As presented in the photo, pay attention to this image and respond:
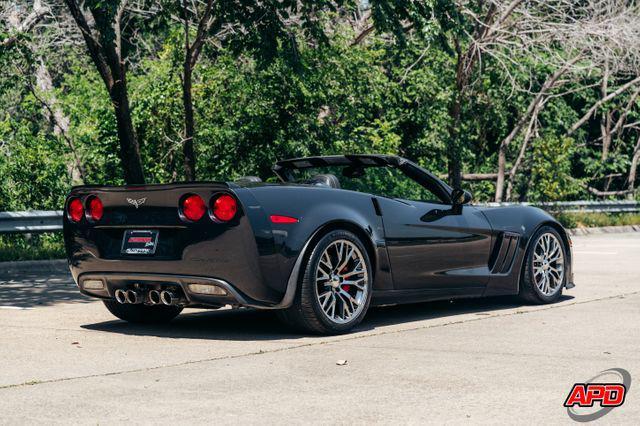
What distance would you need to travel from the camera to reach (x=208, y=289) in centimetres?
709

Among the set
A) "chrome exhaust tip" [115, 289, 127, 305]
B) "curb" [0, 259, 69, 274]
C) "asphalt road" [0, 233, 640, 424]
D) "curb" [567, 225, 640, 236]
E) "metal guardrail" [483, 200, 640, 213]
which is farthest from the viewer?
"metal guardrail" [483, 200, 640, 213]

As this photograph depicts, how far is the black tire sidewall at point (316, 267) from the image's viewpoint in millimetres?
7164

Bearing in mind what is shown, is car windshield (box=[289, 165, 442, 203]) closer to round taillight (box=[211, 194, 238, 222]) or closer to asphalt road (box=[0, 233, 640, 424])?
asphalt road (box=[0, 233, 640, 424])

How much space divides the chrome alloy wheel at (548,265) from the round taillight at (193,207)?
3318 mm

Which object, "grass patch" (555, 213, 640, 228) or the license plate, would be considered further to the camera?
"grass patch" (555, 213, 640, 228)

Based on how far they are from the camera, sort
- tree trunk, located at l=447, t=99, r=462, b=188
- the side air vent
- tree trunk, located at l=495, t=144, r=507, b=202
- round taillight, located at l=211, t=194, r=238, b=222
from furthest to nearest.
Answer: tree trunk, located at l=495, t=144, r=507, b=202 → tree trunk, located at l=447, t=99, r=462, b=188 → the side air vent → round taillight, located at l=211, t=194, r=238, b=222

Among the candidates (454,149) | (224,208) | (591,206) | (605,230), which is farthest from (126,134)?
(591,206)

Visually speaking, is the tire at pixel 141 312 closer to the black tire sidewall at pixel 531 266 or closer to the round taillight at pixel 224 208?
the round taillight at pixel 224 208

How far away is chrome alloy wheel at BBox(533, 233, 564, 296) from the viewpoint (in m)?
9.19

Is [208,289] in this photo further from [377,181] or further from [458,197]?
[458,197]

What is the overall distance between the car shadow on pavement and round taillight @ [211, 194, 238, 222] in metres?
0.87

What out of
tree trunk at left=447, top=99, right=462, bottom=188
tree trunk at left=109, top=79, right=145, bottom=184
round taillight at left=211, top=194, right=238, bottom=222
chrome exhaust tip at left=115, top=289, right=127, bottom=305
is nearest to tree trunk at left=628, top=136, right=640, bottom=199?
tree trunk at left=447, top=99, right=462, bottom=188

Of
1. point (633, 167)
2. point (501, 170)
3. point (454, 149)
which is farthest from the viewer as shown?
point (633, 167)

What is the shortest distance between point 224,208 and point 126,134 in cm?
913
